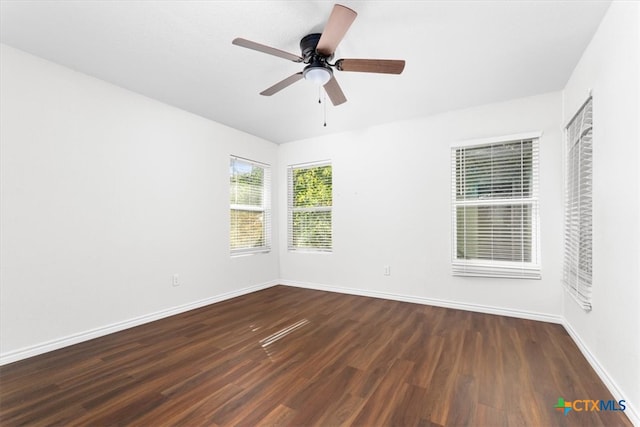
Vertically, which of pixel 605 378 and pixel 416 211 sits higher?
pixel 416 211

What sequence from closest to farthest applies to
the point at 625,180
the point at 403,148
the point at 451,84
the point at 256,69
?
1. the point at 625,180
2. the point at 256,69
3. the point at 451,84
4. the point at 403,148

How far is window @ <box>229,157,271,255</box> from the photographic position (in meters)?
4.38

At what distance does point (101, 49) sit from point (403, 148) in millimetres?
3444

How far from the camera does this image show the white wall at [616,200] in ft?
5.24

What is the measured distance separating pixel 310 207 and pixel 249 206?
40.3 inches

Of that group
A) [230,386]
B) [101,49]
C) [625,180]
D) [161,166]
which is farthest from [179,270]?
[625,180]

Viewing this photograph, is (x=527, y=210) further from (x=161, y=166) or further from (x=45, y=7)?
(x=45, y=7)

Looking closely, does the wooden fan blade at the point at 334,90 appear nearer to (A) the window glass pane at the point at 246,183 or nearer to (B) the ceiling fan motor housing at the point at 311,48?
(B) the ceiling fan motor housing at the point at 311,48

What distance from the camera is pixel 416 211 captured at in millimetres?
3885

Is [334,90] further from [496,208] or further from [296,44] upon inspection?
[496,208]

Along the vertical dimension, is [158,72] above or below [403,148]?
above

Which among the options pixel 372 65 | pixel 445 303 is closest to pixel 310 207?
pixel 445 303

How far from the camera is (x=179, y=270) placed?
3.54 metres

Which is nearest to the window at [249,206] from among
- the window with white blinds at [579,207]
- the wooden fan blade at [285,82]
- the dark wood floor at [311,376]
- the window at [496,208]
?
the dark wood floor at [311,376]
